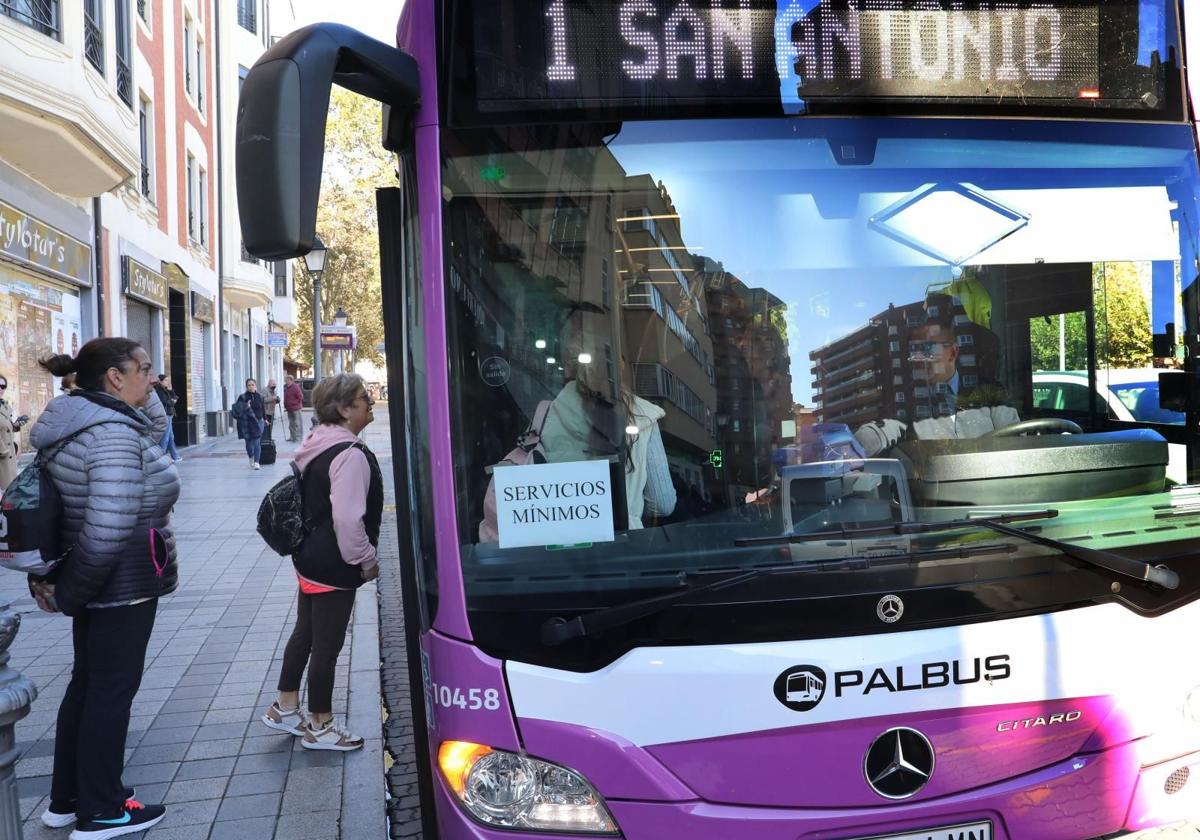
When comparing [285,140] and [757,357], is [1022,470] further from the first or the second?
[285,140]

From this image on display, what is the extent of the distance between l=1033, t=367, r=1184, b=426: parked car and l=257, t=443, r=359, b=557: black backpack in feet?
9.23

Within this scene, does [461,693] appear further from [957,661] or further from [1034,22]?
[1034,22]

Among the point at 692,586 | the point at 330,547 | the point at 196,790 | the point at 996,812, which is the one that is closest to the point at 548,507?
the point at 692,586

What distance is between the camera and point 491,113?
8.53 feet

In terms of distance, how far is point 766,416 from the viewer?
267 centimetres

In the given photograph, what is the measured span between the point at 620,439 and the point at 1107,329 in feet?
5.24

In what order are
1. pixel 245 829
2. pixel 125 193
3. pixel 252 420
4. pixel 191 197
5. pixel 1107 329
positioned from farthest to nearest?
pixel 191 197
pixel 252 420
pixel 125 193
pixel 245 829
pixel 1107 329

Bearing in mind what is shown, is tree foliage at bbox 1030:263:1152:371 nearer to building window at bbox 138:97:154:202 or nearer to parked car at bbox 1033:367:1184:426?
parked car at bbox 1033:367:1184:426

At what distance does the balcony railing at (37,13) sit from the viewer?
1091 centimetres

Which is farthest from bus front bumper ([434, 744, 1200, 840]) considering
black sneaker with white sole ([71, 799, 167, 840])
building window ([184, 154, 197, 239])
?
building window ([184, 154, 197, 239])

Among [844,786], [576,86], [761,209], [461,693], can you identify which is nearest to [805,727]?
[844,786]

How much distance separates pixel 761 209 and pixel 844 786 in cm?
143

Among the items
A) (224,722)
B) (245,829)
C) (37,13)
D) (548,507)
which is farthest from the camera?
(37,13)

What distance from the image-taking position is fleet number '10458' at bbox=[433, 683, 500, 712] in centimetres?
240
